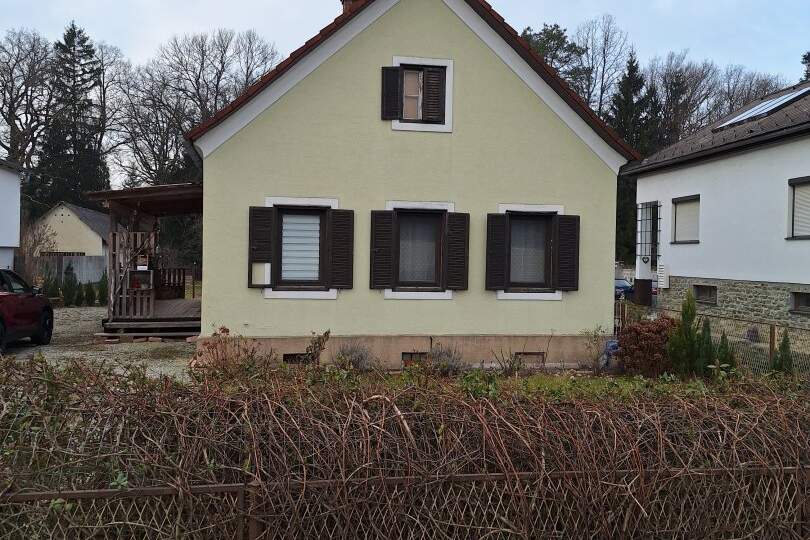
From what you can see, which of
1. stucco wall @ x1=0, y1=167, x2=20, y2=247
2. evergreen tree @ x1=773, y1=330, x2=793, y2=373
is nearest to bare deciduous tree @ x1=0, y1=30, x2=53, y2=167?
stucco wall @ x1=0, y1=167, x2=20, y2=247

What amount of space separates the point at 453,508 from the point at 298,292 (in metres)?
7.32

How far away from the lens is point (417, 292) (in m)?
10.4

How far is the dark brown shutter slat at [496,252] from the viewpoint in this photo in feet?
34.6

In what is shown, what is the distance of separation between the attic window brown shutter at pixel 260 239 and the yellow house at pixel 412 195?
0.05 feet

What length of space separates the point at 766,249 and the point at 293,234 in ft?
39.9

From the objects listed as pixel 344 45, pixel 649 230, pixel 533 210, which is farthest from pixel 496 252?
pixel 649 230

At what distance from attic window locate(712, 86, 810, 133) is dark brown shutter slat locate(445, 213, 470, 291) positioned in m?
Result: 11.6

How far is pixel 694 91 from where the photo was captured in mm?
50062

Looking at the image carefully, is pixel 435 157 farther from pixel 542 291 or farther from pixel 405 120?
pixel 542 291

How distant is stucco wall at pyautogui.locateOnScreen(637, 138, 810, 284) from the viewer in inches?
581

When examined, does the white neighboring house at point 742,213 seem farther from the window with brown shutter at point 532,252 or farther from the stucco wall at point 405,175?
the window with brown shutter at point 532,252

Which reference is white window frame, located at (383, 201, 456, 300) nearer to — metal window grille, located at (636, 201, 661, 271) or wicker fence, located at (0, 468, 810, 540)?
wicker fence, located at (0, 468, 810, 540)

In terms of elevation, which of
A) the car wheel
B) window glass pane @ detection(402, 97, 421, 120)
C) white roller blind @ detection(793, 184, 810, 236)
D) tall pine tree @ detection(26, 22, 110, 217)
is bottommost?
the car wheel

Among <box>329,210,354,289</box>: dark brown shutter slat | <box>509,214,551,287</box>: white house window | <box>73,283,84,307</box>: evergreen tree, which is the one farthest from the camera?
<box>73,283,84,307</box>: evergreen tree
